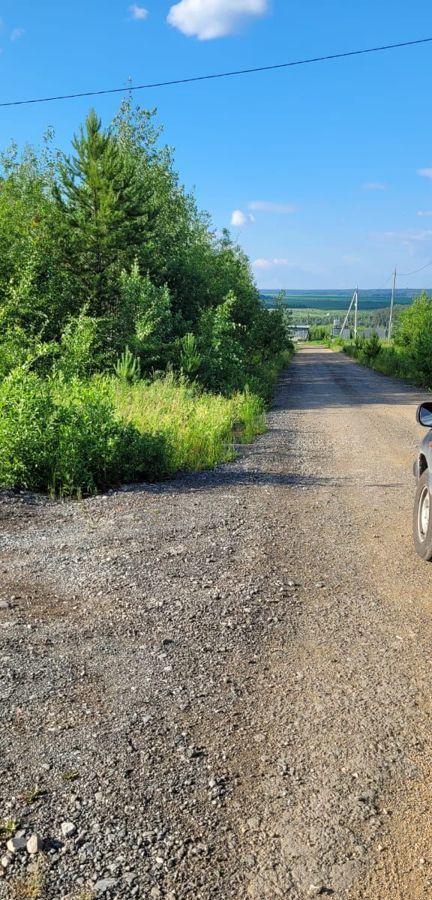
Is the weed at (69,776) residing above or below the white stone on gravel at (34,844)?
below

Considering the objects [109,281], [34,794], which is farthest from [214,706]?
[109,281]

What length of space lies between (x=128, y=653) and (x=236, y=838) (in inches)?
60.5

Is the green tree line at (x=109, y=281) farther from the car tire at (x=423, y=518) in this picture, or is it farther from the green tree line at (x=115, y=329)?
the car tire at (x=423, y=518)

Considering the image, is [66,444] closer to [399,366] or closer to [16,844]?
[16,844]

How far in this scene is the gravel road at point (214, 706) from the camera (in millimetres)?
2266

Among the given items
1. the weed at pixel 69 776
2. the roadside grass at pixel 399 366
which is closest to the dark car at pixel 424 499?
the weed at pixel 69 776

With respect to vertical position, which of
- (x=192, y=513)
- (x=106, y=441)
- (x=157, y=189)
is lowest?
(x=192, y=513)

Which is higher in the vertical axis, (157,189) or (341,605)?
(157,189)

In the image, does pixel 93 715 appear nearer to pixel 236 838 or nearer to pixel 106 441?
pixel 236 838

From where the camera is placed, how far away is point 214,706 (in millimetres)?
3236

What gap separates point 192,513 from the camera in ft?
22.7

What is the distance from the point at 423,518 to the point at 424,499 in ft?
0.53

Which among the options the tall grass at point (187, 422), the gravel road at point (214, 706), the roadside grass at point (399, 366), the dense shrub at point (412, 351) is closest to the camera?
the gravel road at point (214, 706)

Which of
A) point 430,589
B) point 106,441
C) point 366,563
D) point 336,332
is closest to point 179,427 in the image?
point 106,441
